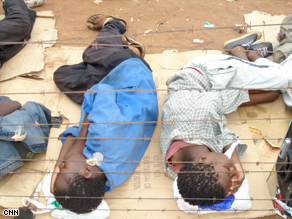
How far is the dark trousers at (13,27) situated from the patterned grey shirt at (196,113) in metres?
1.66

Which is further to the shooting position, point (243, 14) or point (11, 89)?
point (243, 14)

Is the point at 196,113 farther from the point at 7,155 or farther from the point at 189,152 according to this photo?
the point at 7,155

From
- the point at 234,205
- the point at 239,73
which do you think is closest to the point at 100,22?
the point at 239,73

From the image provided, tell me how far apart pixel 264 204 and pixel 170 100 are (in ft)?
2.88

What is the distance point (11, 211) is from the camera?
4.98 ft

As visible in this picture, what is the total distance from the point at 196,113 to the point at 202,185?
1.50ft

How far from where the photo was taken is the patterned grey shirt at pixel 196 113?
4.89 feet

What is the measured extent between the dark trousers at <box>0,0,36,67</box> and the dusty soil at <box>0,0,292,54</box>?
388 millimetres

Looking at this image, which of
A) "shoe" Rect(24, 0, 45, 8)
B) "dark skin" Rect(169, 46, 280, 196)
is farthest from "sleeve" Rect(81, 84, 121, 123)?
"shoe" Rect(24, 0, 45, 8)

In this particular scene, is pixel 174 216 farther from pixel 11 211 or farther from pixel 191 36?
pixel 191 36

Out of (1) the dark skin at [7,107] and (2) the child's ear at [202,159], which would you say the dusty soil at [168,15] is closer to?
(1) the dark skin at [7,107]

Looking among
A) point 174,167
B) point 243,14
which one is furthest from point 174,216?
point 243,14

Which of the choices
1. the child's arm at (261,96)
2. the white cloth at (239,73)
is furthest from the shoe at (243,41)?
the child's arm at (261,96)

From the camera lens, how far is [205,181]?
3.94 ft
